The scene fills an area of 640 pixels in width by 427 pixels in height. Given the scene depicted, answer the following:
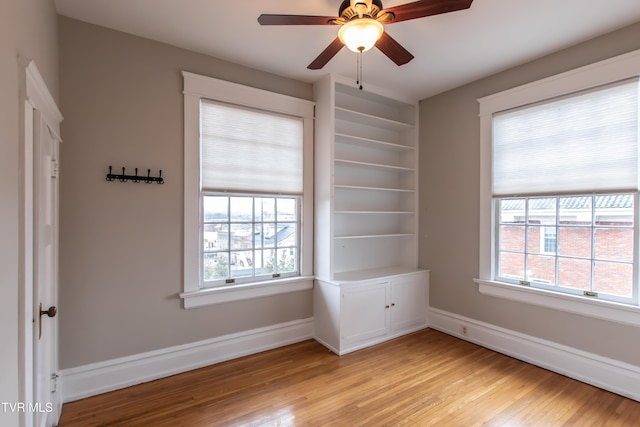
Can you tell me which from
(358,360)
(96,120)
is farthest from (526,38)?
(96,120)

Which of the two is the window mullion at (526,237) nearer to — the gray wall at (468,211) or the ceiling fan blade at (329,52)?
the gray wall at (468,211)

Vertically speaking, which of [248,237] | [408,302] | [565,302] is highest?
[248,237]

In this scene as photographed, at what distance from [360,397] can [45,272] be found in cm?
238

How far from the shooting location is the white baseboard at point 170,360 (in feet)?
8.01

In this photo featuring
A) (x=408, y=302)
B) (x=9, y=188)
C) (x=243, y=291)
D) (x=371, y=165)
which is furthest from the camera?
(x=408, y=302)

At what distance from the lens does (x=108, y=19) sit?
7.96ft

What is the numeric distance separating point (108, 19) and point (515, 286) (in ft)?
14.3

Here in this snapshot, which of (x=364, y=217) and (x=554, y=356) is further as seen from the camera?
(x=364, y=217)

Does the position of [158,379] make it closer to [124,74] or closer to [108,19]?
[124,74]

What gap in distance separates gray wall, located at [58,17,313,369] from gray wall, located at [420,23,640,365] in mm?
2698

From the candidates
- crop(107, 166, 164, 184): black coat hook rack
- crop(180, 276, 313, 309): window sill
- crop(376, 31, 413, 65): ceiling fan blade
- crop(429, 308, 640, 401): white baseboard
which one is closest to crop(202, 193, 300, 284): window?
crop(180, 276, 313, 309): window sill

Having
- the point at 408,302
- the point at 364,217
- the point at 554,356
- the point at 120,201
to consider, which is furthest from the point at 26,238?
the point at 554,356

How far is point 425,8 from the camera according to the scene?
1731mm

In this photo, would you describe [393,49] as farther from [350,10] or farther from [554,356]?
[554,356]
